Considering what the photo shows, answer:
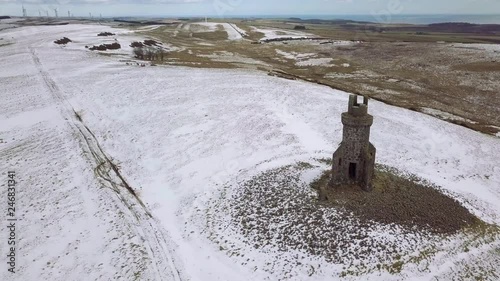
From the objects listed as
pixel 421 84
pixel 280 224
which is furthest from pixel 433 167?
pixel 421 84

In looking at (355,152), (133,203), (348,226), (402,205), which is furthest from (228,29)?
(348,226)

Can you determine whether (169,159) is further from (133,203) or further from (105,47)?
(105,47)

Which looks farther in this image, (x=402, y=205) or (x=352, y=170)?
(x=352, y=170)

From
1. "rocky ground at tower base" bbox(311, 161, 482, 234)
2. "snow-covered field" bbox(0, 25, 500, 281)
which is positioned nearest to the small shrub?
"snow-covered field" bbox(0, 25, 500, 281)

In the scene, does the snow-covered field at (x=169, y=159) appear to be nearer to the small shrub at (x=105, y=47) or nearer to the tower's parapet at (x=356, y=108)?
the tower's parapet at (x=356, y=108)

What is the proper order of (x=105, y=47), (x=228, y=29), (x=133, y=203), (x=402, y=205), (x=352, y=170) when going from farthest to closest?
1. (x=228, y=29)
2. (x=105, y=47)
3. (x=133, y=203)
4. (x=352, y=170)
5. (x=402, y=205)

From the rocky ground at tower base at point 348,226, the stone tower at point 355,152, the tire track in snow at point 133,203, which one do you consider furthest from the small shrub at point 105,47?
the stone tower at point 355,152
